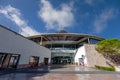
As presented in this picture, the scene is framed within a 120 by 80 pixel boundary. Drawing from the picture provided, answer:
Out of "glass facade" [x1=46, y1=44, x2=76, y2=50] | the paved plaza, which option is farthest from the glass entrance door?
the paved plaza

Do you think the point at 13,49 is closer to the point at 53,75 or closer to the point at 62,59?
the point at 53,75

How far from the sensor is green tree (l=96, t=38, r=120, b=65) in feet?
74.1

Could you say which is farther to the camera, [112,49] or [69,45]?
[69,45]

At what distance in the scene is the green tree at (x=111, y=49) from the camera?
22.6 metres

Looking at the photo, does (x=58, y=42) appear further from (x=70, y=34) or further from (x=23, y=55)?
(x=23, y=55)

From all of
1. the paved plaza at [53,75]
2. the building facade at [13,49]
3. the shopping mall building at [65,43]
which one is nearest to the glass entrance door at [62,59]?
the shopping mall building at [65,43]

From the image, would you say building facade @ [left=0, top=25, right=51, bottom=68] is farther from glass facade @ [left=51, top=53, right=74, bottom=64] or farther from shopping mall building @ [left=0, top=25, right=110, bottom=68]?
glass facade @ [left=51, top=53, right=74, bottom=64]

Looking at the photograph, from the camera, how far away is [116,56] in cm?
2483

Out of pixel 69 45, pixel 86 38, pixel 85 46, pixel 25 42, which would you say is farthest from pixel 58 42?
pixel 25 42

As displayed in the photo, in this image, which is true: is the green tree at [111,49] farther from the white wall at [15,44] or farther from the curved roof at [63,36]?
the curved roof at [63,36]

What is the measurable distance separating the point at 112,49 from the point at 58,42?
963 inches

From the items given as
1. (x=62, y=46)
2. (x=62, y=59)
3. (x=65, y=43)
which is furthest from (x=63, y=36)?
(x=62, y=59)

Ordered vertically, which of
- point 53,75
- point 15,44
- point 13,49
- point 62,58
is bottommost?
point 53,75

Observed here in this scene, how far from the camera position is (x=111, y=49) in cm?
2314
